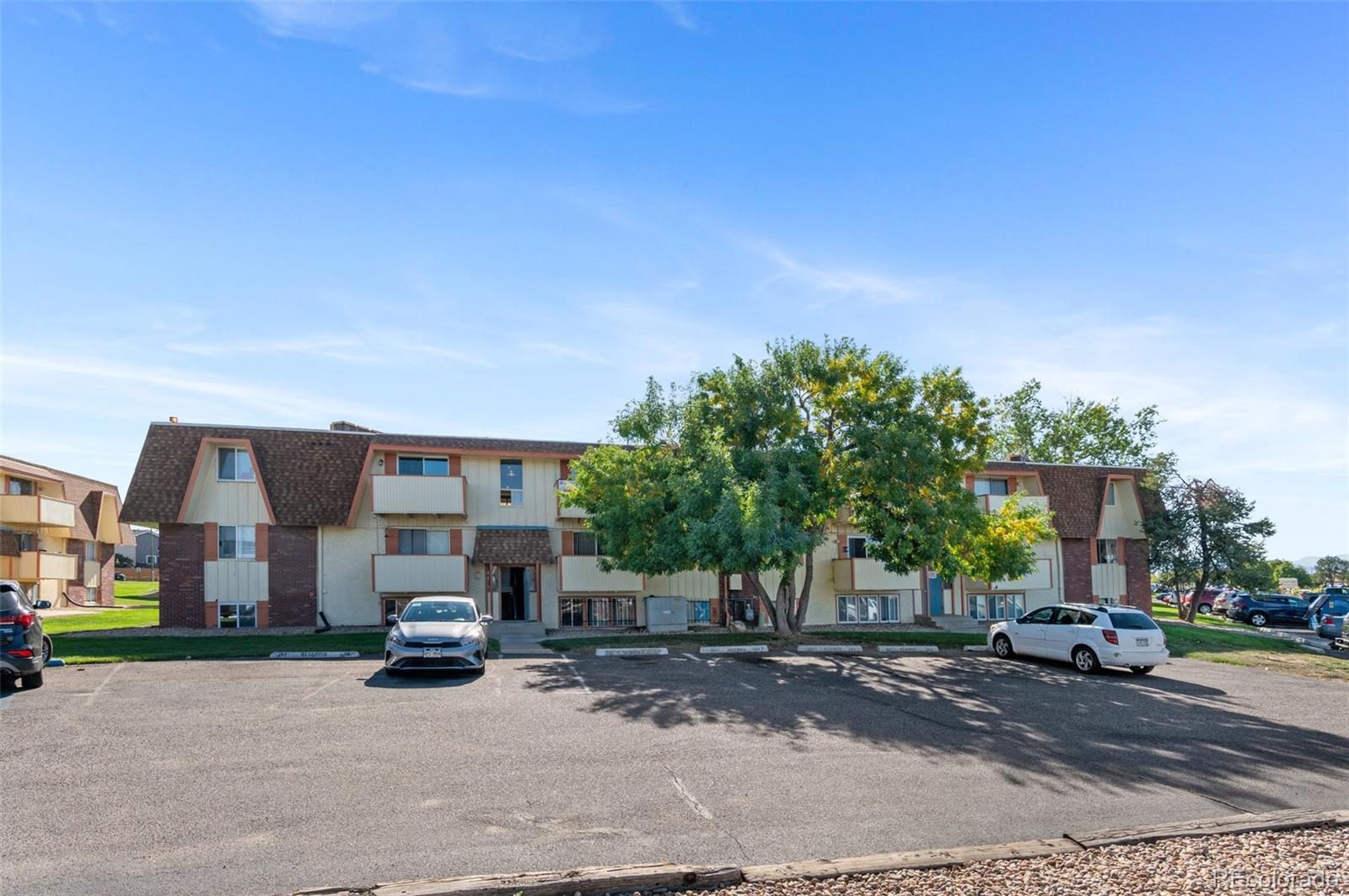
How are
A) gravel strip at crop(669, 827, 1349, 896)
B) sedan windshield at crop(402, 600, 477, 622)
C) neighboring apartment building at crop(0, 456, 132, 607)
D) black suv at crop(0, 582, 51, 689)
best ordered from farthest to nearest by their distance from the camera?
neighboring apartment building at crop(0, 456, 132, 607) < sedan windshield at crop(402, 600, 477, 622) < black suv at crop(0, 582, 51, 689) < gravel strip at crop(669, 827, 1349, 896)

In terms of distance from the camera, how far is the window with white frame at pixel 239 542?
29125 mm

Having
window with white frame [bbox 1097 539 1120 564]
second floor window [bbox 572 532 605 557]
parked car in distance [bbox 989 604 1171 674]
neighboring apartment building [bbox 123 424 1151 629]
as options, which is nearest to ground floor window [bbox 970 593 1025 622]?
window with white frame [bbox 1097 539 1120 564]

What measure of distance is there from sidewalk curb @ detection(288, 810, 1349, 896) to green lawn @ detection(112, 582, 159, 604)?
50566mm

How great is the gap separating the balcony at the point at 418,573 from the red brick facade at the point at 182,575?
18.0 feet

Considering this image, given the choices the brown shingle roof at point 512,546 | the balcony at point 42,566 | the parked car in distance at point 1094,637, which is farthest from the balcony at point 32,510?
the parked car in distance at point 1094,637

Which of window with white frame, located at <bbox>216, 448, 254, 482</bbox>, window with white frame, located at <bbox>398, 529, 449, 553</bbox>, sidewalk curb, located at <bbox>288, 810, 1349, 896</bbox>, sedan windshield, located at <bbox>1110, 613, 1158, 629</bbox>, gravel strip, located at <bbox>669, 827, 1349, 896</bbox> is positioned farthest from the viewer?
window with white frame, located at <bbox>398, 529, 449, 553</bbox>

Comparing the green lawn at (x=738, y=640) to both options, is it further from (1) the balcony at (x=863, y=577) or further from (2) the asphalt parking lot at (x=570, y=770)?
(2) the asphalt parking lot at (x=570, y=770)

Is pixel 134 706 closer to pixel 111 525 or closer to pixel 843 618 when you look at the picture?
pixel 843 618

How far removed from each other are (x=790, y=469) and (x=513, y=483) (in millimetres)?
12157

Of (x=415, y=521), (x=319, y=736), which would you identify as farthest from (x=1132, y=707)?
(x=415, y=521)

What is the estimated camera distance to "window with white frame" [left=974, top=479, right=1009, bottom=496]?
120 ft

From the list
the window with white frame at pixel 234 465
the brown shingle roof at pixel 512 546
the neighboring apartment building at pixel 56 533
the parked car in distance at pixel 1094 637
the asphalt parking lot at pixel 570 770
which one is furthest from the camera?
the neighboring apartment building at pixel 56 533

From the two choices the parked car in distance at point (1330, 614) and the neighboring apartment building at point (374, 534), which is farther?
the parked car in distance at point (1330, 614)

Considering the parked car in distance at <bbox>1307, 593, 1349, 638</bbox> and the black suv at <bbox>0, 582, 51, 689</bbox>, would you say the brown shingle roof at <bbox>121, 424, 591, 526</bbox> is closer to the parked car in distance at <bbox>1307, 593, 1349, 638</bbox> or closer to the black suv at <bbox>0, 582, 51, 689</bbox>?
the black suv at <bbox>0, 582, 51, 689</bbox>
